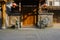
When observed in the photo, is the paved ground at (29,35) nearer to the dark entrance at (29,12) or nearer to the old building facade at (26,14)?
the old building facade at (26,14)

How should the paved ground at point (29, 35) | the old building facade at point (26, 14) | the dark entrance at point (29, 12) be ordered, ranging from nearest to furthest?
the paved ground at point (29, 35) → the old building facade at point (26, 14) → the dark entrance at point (29, 12)

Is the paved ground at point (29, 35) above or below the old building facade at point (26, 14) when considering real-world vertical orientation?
below

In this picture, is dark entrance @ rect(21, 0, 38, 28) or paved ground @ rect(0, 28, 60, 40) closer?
paved ground @ rect(0, 28, 60, 40)

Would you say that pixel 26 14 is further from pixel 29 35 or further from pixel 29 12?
pixel 29 35

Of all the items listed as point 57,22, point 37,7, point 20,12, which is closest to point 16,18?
point 20,12

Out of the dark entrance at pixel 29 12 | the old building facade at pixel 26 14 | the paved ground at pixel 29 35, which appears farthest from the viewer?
the dark entrance at pixel 29 12

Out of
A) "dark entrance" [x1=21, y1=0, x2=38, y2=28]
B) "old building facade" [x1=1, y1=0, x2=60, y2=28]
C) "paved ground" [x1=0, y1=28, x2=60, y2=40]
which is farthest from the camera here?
"dark entrance" [x1=21, y1=0, x2=38, y2=28]

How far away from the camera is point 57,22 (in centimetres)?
2748

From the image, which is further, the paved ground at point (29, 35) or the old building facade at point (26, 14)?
the old building facade at point (26, 14)

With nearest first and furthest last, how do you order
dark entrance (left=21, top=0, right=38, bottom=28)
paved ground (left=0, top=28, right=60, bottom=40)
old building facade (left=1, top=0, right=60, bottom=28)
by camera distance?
paved ground (left=0, top=28, right=60, bottom=40) → old building facade (left=1, top=0, right=60, bottom=28) → dark entrance (left=21, top=0, right=38, bottom=28)

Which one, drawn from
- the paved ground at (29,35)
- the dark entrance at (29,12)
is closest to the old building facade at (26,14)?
the dark entrance at (29,12)

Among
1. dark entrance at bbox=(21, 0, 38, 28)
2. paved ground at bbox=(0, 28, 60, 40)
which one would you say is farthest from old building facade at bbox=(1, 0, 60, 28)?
paved ground at bbox=(0, 28, 60, 40)

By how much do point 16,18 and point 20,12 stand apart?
3.10 ft

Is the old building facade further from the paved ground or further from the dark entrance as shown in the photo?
the paved ground
